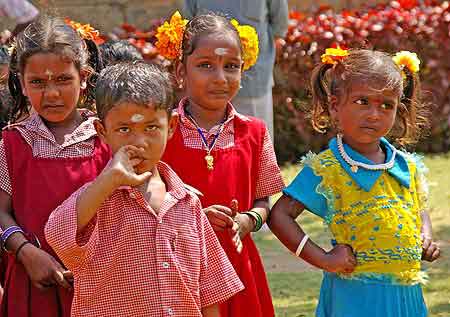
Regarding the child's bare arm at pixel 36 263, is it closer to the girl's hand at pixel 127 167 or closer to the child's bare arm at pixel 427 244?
the girl's hand at pixel 127 167

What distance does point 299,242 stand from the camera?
4105 millimetres

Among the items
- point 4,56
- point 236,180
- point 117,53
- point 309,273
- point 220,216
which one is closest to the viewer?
point 220,216

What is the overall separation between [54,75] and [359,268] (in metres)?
1.28

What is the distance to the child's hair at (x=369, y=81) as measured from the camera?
4.17m

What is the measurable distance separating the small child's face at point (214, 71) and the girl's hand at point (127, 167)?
774 millimetres

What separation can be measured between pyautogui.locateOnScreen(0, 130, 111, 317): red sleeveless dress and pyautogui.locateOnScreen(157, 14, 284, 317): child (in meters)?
0.40

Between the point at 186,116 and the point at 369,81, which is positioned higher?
the point at 369,81

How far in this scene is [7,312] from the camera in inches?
158

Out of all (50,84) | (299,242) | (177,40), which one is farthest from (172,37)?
(299,242)

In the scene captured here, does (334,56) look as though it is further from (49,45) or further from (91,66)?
(49,45)

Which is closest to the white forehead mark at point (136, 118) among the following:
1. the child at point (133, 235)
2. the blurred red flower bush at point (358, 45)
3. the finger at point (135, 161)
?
the child at point (133, 235)

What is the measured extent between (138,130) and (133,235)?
1.07 ft

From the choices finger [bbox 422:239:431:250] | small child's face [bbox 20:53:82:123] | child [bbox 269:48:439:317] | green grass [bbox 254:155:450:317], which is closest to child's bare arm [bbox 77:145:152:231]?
small child's face [bbox 20:53:82:123]

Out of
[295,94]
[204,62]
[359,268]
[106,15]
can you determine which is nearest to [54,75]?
[204,62]
